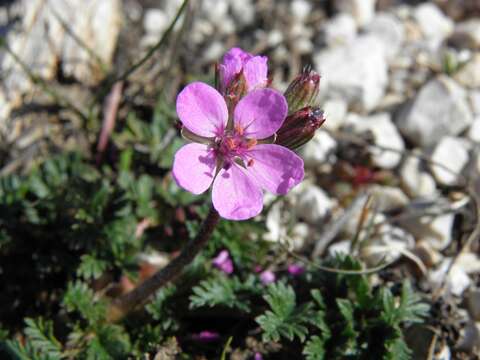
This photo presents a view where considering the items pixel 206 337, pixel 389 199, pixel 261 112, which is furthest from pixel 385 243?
pixel 261 112

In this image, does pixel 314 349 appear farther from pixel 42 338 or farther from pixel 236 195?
pixel 42 338

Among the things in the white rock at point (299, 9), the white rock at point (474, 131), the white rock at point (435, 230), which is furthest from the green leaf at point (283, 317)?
the white rock at point (299, 9)

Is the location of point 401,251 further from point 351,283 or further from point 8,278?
point 8,278

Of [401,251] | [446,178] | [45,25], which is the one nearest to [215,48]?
[45,25]

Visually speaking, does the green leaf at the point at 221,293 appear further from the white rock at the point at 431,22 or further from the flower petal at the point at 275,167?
the white rock at the point at 431,22

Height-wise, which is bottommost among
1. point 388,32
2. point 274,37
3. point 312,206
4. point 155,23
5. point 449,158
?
point 312,206
